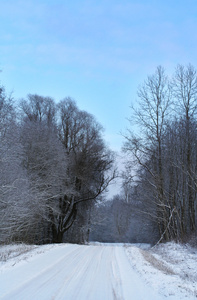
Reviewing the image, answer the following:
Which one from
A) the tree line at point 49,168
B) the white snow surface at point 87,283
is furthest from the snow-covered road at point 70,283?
the tree line at point 49,168

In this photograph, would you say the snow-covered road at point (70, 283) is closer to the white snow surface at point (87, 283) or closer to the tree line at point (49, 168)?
the white snow surface at point (87, 283)

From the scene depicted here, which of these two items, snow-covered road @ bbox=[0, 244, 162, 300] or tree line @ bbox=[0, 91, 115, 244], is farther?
tree line @ bbox=[0, 91, 115, 244]

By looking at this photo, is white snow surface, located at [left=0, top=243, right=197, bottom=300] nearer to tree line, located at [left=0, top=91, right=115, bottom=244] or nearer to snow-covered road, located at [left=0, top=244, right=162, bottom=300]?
snow-covered road, located at [left=0, top=244, right=162, bottom=300]

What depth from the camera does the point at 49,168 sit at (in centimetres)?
2284

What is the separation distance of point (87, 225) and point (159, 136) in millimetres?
13905

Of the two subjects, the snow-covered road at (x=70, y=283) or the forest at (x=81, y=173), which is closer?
the snow-covered road at (x=70, y=283)

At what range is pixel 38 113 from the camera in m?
32.1

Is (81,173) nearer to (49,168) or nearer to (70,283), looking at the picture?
(49,168)

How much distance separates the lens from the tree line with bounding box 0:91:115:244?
1522 cm

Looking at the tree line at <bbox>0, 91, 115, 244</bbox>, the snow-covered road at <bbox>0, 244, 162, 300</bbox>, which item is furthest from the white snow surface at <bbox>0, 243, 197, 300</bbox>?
the tree line at <bbox>0, 91, 115, 244</bbox>

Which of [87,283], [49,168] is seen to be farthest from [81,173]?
[87,283]

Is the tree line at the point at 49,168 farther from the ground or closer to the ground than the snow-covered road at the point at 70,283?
farther from the ground

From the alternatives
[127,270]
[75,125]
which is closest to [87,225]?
→ [75,125]

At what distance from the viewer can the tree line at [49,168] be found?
1522 centimetres
